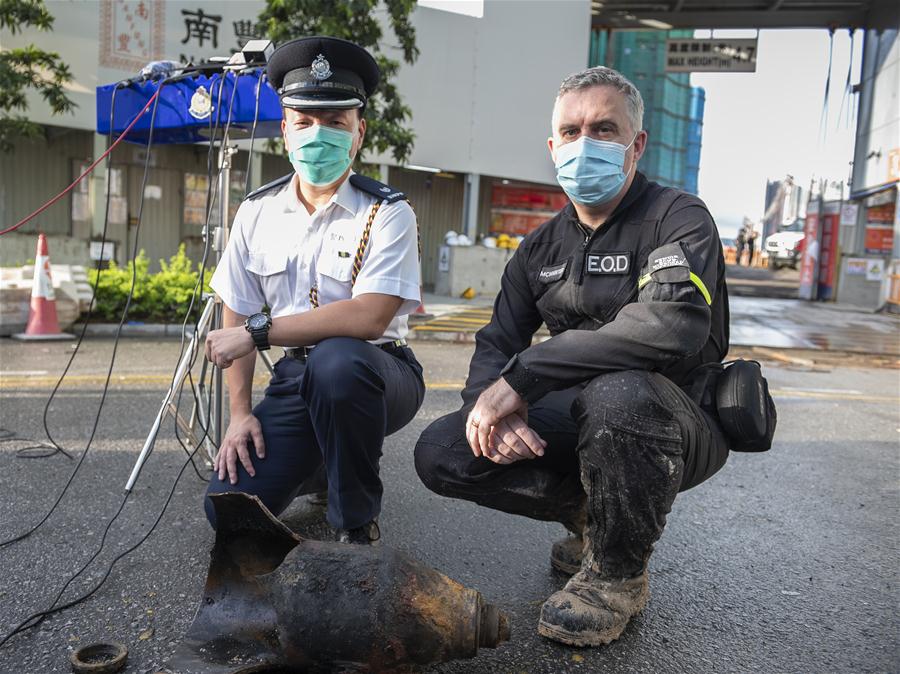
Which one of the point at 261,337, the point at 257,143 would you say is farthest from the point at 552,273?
the point at 257,143

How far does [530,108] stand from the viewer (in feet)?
58.2

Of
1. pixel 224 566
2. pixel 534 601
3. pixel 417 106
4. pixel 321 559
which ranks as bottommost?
pixel 534 601

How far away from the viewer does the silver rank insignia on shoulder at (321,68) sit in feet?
8.25

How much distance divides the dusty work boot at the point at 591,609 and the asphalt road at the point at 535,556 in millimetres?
41

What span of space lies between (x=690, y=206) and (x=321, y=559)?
4.63 feet

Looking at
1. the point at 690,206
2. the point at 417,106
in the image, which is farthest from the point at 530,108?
the point at 690,206

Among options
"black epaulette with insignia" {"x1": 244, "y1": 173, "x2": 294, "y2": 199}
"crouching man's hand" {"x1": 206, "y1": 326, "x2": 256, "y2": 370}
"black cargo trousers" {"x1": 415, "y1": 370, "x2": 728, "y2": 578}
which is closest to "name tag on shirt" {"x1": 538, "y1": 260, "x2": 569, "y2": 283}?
"black cargo trousers" {"x1": 415, "y1": 370, "x2": 728, "y2": 578}

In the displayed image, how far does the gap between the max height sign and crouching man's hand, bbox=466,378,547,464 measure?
1741 cm

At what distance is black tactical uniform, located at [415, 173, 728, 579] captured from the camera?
1999mm


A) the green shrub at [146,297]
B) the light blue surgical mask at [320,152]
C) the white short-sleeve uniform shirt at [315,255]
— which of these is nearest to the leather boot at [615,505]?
the white short-sleeve uniform shirt at [315,255]

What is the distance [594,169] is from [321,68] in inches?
36.3

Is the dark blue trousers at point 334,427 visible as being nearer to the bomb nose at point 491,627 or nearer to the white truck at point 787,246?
the bomb nose at point 491,627

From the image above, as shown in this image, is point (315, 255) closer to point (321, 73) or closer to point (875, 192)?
point (321, 73)

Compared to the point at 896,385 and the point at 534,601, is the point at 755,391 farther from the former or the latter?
the point at 896,385
